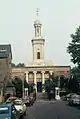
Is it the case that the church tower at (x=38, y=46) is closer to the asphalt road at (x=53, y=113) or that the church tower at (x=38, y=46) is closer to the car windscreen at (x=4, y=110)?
the asphalt road at (x=53, y=113)

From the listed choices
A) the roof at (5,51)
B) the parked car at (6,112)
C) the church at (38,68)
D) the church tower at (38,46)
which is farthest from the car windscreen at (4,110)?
the church tower at (38,46)

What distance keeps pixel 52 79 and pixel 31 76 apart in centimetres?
3339

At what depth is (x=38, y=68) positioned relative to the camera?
178 meters

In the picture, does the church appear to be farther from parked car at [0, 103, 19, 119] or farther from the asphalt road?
parked car at [0, 103, 19, 119]

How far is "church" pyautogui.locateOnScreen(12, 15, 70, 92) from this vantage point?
171500 millimetres

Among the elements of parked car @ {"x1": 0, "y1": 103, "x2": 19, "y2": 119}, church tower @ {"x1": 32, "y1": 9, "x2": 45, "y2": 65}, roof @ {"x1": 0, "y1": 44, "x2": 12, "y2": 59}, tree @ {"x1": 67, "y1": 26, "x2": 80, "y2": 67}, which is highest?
church tower @ {"x1": 32, "y1": 9, "x2": 45, "y2": 65}

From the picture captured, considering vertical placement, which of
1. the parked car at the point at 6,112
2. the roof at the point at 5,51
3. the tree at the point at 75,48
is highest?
the roof at the point at 5,51

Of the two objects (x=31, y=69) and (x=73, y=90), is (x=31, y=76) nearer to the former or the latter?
(x=31, y=69)

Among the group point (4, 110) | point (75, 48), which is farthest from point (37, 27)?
point (4, 110)

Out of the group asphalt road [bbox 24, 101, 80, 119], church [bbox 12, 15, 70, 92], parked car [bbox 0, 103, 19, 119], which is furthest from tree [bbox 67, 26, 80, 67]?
church [bbox 12, 15, 70, 92]

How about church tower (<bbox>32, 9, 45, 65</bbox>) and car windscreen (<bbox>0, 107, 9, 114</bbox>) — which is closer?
car windscreen (<bbox>0, 107, 9, 114</bbox>)

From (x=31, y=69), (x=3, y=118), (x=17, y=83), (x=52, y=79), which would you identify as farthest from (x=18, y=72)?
(x=3, y=118)

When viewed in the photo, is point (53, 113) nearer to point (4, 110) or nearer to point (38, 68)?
point (4, 110)

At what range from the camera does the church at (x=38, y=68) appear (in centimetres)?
17150
